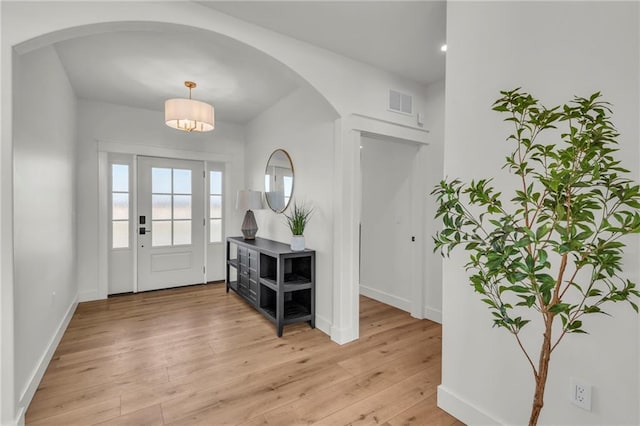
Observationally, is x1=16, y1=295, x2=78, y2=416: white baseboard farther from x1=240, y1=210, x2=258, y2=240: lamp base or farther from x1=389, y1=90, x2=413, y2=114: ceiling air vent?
x1=389, y1=90, x2=413, y2=114: ceiling air vent

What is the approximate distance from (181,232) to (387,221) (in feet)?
10.3

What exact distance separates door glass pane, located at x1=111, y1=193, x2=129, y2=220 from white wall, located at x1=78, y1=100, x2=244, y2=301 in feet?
0.78

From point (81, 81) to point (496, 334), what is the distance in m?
4.61

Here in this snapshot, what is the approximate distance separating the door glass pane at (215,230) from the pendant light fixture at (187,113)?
2172 millimetres

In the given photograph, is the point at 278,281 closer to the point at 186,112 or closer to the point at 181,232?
the point at 186,112

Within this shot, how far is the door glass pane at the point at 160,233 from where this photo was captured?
470cm

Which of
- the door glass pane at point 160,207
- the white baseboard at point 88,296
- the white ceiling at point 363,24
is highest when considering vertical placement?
the white ceiling at point 363,24

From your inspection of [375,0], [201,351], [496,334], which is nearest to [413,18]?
[375,0]

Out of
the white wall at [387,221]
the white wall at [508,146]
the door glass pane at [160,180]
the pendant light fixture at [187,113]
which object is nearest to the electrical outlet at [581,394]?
the white wall at [508,146]

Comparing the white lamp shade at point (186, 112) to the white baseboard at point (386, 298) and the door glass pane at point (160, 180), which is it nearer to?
the door glass pane at point (160, 180)

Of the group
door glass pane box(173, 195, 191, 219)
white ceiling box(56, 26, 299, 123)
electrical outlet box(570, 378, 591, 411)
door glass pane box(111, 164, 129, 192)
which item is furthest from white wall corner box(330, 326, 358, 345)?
door glass pane box(111, 164, 129, 192)

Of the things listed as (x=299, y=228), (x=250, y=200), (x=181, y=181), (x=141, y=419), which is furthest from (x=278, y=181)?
(x=141, y=419)

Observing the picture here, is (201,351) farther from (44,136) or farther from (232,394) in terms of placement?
(44,136)

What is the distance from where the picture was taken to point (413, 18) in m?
2.33
